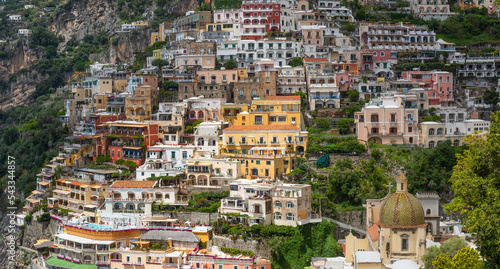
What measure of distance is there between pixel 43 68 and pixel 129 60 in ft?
71.5

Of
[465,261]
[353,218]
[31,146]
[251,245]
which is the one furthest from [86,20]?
[465,261]

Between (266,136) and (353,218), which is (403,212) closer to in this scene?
(353,218)

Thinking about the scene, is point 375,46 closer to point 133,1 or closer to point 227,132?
point 227,132

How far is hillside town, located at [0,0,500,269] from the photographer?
4694cm

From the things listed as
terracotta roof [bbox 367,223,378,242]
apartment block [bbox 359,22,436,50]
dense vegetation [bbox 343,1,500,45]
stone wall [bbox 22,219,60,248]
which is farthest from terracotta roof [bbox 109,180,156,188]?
dense vegetation [bbox 343,1,500,45]

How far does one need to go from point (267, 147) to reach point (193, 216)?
376 inches

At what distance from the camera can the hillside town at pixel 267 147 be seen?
46938 millimetres

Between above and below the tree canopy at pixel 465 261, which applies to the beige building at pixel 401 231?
below

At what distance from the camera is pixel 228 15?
8281 centimetres

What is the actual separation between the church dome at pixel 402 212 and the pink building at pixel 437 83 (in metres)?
29.9

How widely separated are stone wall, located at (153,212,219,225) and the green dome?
602 inches

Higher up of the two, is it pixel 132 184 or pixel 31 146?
pixel 132 184

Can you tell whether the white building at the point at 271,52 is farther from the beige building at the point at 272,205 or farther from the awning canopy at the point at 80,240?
the awning canopy at the point at 80,240

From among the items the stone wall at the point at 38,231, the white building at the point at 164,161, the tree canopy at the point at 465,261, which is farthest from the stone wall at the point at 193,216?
the tree canopy at the point at 465,261
